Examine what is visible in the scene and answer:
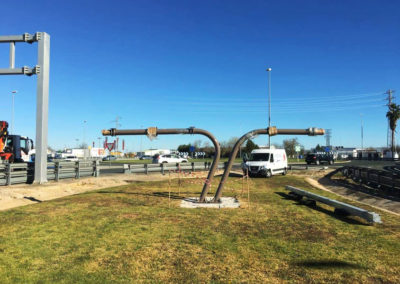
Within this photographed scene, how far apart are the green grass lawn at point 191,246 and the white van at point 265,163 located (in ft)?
40.7

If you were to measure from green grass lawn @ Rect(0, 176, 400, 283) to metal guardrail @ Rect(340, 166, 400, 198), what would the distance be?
676 centimetres

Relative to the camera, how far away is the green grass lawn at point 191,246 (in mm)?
3928

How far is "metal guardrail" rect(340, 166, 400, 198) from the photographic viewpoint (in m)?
13.5

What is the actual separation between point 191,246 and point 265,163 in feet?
54.1

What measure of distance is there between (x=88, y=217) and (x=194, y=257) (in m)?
3.86

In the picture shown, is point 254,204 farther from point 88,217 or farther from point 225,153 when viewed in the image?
point 225,153

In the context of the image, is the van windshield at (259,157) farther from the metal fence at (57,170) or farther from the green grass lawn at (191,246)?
the green grass lawn at (191,246)

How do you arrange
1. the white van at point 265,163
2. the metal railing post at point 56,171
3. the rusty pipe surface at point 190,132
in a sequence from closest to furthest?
the rusty pipe surface at point 190,132
the metal railing post at point 56,171
the white van at point 265,163

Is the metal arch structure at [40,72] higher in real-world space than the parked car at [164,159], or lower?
higher

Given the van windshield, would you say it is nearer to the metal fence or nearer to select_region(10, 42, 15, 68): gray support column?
the metal fence

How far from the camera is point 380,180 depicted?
49.2 feet

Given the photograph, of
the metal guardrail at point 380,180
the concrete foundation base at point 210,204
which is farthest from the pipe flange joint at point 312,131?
the metal guardrail at point 380,180

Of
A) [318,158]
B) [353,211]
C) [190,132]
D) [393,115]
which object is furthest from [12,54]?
[393,115]

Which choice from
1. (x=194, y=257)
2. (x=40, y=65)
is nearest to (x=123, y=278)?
(x=194, y=257)
